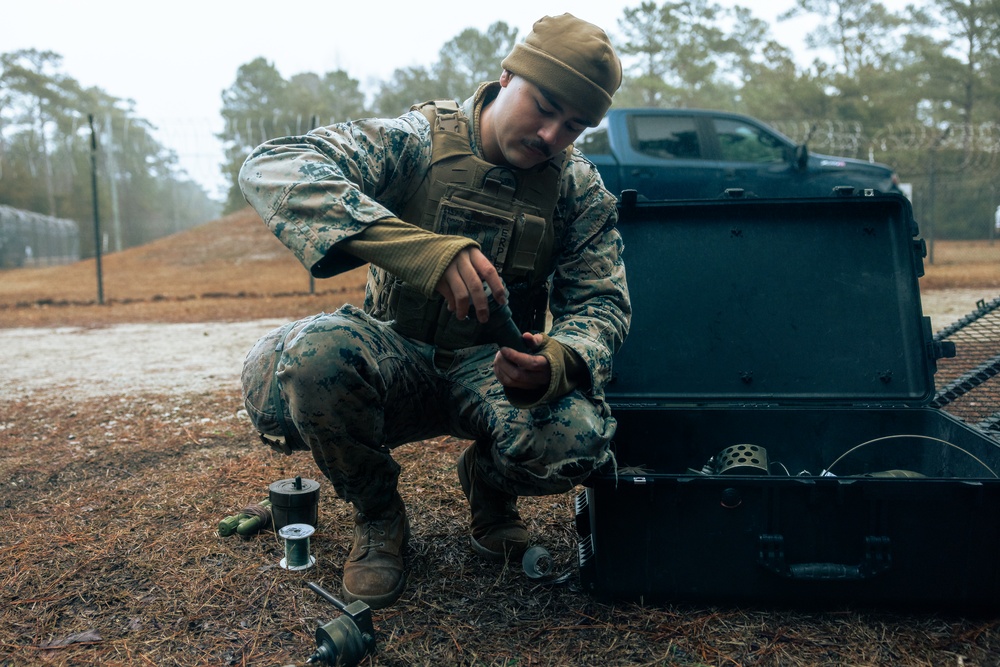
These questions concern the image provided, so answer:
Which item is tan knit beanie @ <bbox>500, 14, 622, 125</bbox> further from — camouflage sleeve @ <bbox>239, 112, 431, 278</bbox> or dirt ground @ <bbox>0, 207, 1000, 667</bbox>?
dirt ground @ <bbox>0, 207, 1000, 667</bbox>

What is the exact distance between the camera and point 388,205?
228 cm

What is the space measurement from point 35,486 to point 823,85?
90.3ft

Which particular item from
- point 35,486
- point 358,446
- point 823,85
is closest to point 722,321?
point 358,446

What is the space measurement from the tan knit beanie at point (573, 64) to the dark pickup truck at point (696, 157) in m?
5.41

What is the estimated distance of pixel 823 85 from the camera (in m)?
26.1

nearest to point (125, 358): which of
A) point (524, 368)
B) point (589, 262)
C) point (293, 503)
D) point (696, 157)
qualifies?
point (293, 503)

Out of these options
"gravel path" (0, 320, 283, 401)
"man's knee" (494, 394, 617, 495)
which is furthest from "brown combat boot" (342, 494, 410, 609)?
"gravel path" (0, 320, 283, 401)

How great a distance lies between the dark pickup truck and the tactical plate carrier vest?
210 inches

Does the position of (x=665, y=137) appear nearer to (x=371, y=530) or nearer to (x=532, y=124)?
(x=532, y=124)

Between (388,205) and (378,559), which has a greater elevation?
(388,205)

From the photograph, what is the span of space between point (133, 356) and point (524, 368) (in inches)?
211

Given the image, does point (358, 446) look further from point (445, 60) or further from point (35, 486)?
point (445, 60)

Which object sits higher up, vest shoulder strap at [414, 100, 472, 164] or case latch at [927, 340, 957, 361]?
vest shoulder strap at [414, 100, 472, 164]

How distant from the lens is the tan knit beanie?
2.04 m
